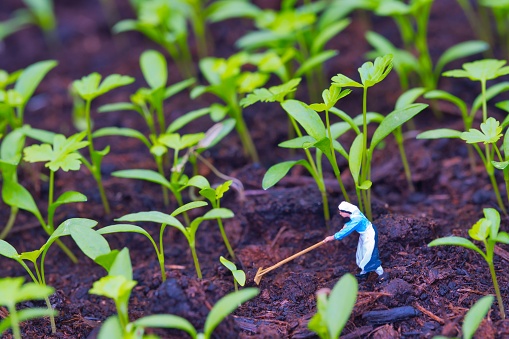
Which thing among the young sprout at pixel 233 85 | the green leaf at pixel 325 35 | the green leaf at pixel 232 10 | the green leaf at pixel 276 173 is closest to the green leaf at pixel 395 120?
the green leaf at pixel 276 173

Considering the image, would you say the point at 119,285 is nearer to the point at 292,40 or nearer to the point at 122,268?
the point at 122,268

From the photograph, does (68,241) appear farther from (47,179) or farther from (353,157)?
(353,157)

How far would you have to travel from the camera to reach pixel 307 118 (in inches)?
96.0

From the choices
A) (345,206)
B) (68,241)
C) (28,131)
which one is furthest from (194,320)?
(28,131)

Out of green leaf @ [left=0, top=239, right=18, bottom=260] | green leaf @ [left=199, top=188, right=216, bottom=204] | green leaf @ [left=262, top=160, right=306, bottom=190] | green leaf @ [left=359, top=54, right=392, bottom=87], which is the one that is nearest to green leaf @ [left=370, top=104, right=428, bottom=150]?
green leaf @ [left=359, top=54, right=392, bottom=87]

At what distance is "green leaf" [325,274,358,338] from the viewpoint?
6.04ft

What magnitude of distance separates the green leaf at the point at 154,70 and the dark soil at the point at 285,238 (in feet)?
1.42

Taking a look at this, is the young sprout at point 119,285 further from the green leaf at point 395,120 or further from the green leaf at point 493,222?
the green leaf at point 493,222

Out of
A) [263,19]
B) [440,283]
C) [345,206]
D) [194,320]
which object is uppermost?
[263,19]

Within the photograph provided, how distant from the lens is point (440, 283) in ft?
7.44

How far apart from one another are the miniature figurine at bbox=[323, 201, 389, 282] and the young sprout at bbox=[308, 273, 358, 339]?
310 millimetres

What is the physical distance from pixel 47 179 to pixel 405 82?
1919 mm

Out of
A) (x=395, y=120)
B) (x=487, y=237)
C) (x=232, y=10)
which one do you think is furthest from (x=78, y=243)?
(x=232, y=10)

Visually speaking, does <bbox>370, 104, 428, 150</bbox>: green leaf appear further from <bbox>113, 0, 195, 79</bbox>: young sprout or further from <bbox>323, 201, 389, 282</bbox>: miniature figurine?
<bbox>113, 0, 195, 79</bbox>: young sprout
